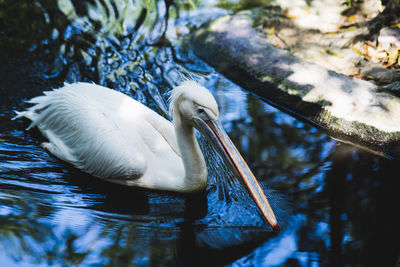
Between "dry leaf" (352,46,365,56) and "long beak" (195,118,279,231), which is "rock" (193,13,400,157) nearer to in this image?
"dry leaf" (352,46,365,56)

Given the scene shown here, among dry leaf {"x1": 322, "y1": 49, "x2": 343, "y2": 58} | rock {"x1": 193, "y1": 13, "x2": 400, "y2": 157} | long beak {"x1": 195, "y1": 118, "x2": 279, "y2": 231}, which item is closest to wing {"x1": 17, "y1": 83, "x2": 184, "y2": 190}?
long beak {"x1": 195, "y1": 118, "x2": 279, "y2": 231}

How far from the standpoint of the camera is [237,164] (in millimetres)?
2783

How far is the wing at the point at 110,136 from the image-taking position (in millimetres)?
3133

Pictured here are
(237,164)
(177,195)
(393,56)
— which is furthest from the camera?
(393,56)

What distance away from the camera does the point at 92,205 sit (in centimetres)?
299

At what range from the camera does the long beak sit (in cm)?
276

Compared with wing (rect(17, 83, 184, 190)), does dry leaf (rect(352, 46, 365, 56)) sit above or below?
above

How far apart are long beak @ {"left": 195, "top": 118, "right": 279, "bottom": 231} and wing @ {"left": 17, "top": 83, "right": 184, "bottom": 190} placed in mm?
467

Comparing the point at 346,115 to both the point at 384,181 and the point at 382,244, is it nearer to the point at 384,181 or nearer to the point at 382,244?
the point at 384,181

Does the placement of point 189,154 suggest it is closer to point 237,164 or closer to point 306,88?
point 237,164

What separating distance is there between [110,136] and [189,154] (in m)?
0.65

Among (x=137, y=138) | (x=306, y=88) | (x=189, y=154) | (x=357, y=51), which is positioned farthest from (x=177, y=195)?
(x=357, y=51)

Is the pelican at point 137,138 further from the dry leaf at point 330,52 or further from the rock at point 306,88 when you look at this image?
the dry leaf at point 330,52

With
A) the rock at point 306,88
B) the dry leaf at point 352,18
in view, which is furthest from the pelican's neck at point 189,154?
the dry leaf at point 352,18
